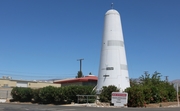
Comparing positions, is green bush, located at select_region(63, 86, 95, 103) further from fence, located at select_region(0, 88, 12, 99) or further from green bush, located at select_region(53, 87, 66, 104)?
fence, located at select_region(0, 88, 12, 99)

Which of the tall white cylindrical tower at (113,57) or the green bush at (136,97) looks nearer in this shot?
the green bush at (136,97)

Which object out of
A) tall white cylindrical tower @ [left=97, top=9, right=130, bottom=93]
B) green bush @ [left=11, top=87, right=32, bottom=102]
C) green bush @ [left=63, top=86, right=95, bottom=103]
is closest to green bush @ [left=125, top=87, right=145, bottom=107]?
green bush @ [left=63, top=86, right=95, bottom=103]

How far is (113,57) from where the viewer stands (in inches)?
1446

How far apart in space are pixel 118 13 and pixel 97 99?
43.8 ft

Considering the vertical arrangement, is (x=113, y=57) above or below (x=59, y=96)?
above

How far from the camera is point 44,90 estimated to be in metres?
35.2

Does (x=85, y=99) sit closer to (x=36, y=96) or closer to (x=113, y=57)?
(x=113, y=57)

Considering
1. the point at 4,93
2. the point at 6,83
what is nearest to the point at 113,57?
the point at 4,93

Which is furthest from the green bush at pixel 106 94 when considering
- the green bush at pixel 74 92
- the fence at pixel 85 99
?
the green bush at pixel 74 92

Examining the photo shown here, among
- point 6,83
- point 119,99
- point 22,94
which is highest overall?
point 6,83

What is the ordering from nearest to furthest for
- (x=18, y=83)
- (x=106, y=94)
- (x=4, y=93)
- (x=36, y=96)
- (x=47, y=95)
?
(x=106, y=94) → (x=47, y=95) → (x=36, y=96) → (x=4, y=93) → (x=18, y=83)

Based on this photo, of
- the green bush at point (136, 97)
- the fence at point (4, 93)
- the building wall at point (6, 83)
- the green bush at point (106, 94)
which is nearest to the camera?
the green bush at point (136, 97)

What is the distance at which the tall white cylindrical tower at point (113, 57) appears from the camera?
1438 inches

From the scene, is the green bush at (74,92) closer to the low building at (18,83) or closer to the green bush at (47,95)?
the green bush at (47,95)
